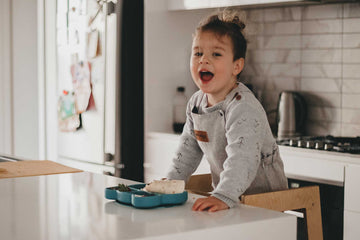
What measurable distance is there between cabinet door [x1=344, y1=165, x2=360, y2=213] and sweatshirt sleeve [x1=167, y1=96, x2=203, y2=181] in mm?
860

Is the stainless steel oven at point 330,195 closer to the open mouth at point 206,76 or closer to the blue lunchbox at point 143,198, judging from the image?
the open mouth at point 206,76

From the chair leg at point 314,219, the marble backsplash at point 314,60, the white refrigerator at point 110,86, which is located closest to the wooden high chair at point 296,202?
the chair leg at point 314,219

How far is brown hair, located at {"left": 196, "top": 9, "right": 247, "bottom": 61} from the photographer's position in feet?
5.95

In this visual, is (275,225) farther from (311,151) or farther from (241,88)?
(311,151)

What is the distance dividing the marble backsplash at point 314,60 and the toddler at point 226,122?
1.37 metres

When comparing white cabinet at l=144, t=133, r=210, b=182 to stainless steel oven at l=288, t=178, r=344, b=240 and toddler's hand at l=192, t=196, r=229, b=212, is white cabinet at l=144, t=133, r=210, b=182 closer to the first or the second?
Result: stainless steel oven at l=288, t=178, r=344, b=240

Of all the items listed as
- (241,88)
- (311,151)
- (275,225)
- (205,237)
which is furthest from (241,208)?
(311,151)

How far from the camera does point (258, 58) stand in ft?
12.0

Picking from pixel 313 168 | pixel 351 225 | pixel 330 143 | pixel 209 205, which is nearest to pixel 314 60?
pixel 330 143

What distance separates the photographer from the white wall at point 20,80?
14.6ft

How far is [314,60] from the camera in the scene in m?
3.33

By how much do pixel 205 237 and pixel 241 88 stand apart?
735mm

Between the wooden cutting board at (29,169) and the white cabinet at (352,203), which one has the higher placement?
the wooden cutting board at (29,169)

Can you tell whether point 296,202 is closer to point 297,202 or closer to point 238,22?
point 297,202
